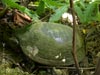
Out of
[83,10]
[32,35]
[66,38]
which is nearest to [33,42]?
[32,35]

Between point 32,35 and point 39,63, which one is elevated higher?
point 32,35

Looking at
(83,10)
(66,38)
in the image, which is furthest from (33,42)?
(83,10)

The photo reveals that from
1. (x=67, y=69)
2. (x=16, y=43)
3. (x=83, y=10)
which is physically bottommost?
(x=67, y=69)

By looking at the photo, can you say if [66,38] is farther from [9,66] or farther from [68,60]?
[9,66]

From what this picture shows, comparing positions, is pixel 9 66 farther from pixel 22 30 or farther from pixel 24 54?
pixel 22 30

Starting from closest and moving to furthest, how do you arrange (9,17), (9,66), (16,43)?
(9,66) < (16,43) < (9,17)

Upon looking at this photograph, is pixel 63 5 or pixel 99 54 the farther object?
pixel 99 54

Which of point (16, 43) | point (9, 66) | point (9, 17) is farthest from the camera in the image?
point (9, 17)
